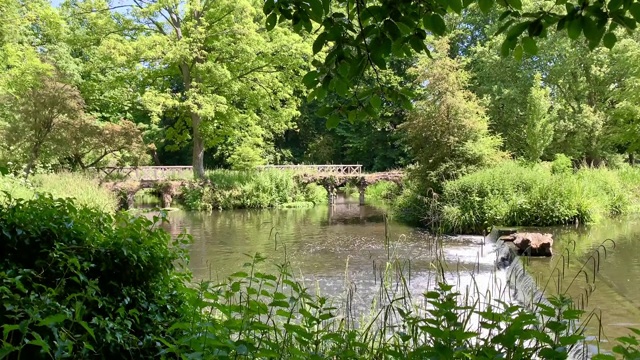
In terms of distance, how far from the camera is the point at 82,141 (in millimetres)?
16109

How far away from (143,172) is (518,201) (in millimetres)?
14021

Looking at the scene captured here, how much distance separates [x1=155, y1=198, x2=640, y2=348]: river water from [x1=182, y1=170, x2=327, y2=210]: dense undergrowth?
6.16 feet

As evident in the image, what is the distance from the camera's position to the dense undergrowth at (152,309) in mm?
1729

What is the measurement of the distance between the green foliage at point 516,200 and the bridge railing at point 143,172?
38.3 ft

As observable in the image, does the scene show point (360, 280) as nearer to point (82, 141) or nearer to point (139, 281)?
point (139, 281)

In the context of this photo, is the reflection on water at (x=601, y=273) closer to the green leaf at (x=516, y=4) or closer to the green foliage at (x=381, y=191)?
the green leaf at (x=516, y=4)

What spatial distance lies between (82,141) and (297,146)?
20895mm

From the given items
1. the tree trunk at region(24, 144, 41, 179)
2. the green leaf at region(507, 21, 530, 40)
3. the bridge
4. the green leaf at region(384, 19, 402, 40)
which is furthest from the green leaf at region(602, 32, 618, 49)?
the bridge

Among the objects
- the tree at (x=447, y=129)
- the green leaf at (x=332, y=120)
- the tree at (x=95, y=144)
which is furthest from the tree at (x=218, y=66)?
the green leaf at (x=332, y=120)

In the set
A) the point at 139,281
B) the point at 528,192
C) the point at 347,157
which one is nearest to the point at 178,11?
the point at 528,192

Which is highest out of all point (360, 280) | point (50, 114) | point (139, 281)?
point (50, 114)

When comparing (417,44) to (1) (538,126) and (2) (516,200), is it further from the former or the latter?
(1) (538,126)

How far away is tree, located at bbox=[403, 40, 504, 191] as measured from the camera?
14.0 metres

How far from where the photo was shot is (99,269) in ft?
8.34
